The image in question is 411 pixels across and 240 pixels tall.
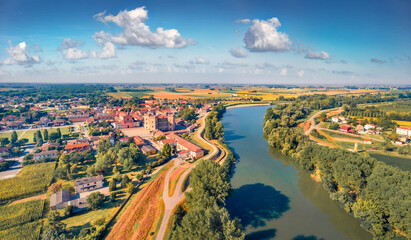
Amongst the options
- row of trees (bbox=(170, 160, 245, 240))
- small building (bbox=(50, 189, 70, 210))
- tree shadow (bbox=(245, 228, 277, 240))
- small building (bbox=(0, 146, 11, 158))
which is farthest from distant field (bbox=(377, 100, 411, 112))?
small building (bbox=(0, 146, 11, 158))

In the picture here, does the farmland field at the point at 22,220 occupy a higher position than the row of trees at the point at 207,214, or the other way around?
the row of trees at the point at 207,214

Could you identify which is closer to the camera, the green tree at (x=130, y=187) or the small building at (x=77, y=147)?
the green tree at (x=130, y=187)

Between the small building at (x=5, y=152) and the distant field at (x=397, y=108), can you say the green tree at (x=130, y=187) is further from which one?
the distant field at (x=397, y=108)

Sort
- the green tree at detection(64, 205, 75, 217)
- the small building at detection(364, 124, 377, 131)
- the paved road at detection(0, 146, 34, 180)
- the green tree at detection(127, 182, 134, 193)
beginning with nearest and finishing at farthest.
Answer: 1. the green tree at detection(64, 205, 75, 217)
2. the green tree at detection(127, 182, 134, 193)
3. the paved road at detection(0, 146, 34, 180)
4. the small building at detection(364, 124, 377, 131)

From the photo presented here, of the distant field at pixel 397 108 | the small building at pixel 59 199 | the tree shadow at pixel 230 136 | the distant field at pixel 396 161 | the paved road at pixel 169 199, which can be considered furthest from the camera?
the distant field at pixel 397 108

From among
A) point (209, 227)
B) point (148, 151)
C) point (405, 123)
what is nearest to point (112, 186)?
point (148, 151)

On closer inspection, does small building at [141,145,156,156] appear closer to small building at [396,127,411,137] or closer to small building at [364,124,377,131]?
small building at [364,124,377,131]

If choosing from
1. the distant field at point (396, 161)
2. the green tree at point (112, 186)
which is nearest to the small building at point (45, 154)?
the green tree at point (112, 186)
